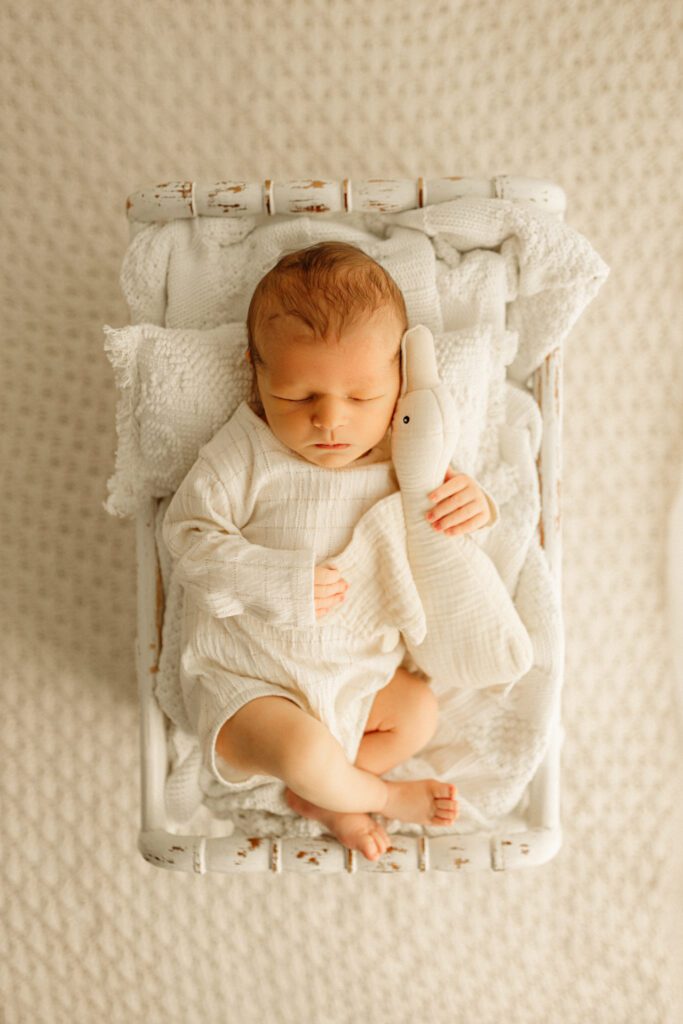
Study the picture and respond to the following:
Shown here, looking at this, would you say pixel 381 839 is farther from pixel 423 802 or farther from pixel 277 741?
pixel 277 741

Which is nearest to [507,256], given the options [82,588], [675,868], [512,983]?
[82,588]

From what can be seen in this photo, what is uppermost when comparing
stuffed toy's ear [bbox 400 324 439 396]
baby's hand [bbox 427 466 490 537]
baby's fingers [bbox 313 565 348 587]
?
stuffed toy's ear [bbox 400 324 439 396]

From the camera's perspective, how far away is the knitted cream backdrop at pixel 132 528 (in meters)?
1.32

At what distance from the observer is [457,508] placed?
0.98 meters

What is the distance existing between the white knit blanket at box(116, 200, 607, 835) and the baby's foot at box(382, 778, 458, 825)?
39 millimetres

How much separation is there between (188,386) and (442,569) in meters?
0.35

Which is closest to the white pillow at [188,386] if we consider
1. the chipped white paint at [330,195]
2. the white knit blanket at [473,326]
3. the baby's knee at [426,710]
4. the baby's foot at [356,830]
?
the white knit blanket at [473,326]

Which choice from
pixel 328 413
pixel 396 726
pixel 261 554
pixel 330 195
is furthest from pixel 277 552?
pixel 330 195

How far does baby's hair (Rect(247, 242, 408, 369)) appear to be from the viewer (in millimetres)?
897

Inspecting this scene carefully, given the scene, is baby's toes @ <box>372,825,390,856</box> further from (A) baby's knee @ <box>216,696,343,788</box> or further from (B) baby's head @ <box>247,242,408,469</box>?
(B) baby's head @ <box>247,242,408,469</box>

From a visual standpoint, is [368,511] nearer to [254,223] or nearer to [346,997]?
[254,223]

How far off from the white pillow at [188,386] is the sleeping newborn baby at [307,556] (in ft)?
0.13

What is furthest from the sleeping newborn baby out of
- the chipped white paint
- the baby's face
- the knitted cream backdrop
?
the knitted cream backdrop

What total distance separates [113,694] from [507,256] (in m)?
0.81
